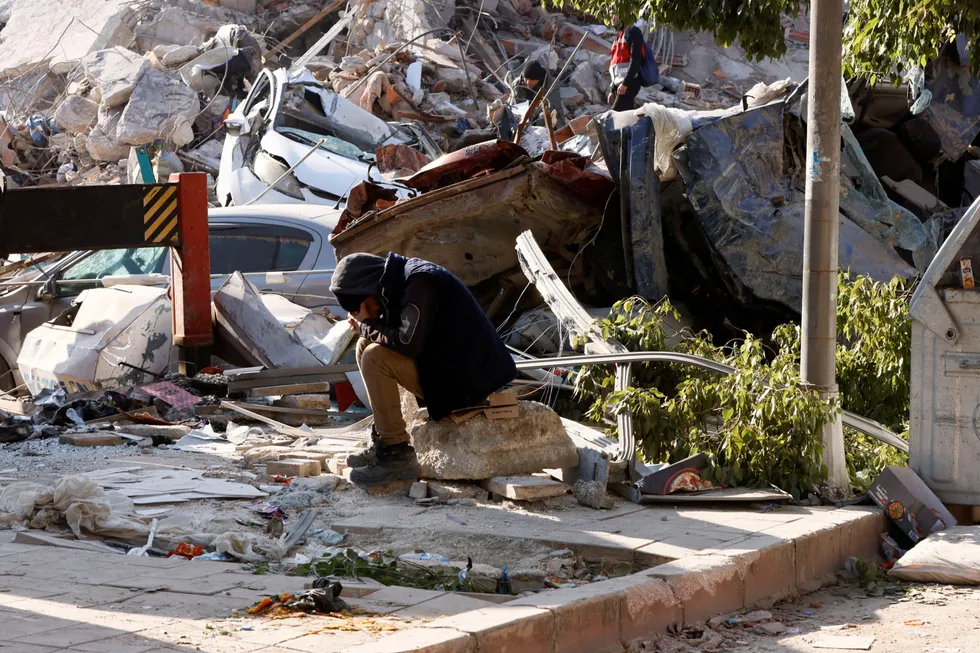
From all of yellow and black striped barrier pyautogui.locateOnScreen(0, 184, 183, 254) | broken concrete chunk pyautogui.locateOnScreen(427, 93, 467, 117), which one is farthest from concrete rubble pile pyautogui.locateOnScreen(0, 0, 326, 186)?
yellow and black striped barrier pyautogui.locateOnScreen(0, 184, 183, 254)

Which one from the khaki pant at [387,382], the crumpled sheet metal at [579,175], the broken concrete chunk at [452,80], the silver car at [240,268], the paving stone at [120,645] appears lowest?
the paving stone at [120,645]

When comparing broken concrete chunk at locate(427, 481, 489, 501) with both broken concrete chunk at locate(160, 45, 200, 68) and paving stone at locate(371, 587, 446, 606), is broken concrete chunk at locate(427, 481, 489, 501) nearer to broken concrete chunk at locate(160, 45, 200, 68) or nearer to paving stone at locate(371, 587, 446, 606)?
paving stone at locate(371, 587, 446, 606)

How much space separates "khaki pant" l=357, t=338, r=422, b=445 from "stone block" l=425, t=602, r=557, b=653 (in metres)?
2.15

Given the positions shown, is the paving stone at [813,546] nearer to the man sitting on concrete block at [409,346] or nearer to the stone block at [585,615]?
the stone block at [585,615]

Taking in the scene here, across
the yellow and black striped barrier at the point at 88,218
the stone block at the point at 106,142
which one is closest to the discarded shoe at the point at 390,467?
the yellow and black striped barrier at the point at 88,218

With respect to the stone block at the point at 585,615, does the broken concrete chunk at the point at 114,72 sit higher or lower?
higher

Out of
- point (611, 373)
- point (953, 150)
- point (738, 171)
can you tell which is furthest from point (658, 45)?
point (611, 373)

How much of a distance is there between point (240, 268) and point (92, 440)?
3281 millimetres

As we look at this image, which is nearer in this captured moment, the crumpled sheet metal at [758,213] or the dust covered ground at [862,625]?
the dust covered ground at [862,625]

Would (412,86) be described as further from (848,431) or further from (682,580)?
(682,580)

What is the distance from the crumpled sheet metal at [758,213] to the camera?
844cm

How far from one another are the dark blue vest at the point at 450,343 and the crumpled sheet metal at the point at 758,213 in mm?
3242

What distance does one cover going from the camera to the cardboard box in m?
5.51

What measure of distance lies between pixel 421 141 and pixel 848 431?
1016 centimetres
